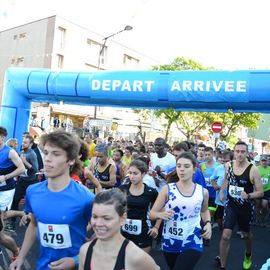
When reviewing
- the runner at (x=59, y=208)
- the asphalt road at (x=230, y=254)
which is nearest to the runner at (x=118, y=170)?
the asphalt road at (x=230, y=254)

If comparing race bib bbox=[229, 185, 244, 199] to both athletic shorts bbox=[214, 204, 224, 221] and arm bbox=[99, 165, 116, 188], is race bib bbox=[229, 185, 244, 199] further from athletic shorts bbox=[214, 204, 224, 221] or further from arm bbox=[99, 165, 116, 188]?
arm bbox=[99, 165, 116, 188]

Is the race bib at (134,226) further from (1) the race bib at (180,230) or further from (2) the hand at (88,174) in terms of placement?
(2) the hand at (88,174)

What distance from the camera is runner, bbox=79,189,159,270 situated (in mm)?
2117

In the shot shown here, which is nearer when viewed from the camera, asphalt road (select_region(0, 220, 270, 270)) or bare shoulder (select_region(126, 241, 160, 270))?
bare shoulder (select_region(126, 241, 160, 270))

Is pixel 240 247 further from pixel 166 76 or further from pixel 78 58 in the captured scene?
pixel 78 58

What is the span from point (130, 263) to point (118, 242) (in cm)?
14

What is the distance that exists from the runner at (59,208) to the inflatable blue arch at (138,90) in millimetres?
6186

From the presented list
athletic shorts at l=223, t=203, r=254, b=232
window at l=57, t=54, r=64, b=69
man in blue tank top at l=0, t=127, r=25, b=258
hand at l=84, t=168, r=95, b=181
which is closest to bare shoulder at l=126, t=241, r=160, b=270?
hand at l=84, t=168, r=95, b=181

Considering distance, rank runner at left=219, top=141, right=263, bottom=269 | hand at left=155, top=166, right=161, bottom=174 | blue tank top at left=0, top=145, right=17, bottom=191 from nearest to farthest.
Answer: runner at left=219, top=141, right=263, bottom=269, blue tank top at left=0, top=145, right=17, bottom=191, hand at left=155, top=166, right=161, bottom=174

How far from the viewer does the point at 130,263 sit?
6.91 feet

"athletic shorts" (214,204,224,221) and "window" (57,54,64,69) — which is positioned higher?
"window" (57,54,64,69)

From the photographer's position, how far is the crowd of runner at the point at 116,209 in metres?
2.20

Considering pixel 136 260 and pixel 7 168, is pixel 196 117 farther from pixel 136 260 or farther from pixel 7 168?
pixel 136 260

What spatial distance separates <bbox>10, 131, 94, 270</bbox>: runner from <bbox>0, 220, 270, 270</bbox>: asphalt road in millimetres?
2553
